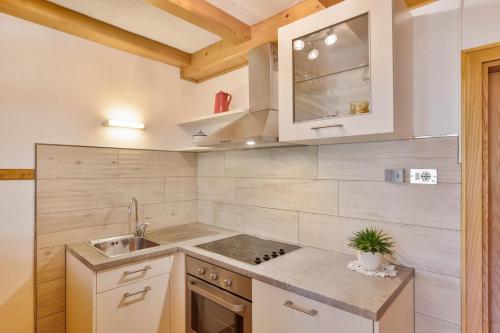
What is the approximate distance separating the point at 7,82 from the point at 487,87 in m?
2.68

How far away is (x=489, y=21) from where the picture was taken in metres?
1.27

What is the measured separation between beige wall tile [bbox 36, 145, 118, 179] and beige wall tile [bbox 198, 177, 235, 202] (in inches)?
32.1

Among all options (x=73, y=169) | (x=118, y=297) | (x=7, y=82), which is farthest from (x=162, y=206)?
(x=7, y=82)

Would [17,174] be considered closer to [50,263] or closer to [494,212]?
[50,263]

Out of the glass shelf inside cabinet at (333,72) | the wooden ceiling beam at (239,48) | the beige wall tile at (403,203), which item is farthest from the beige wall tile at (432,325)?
the wooden ceiling beam at (239,48)

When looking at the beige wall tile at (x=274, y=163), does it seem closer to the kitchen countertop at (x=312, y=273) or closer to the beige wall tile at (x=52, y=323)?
the kitchen countertop at (x=312, y=273)

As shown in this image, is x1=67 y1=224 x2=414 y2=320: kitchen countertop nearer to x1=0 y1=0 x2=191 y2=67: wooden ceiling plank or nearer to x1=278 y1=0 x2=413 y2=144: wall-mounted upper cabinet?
x1=278 y1=0 x2=413 y2=144: wall-mounted upper cabinet

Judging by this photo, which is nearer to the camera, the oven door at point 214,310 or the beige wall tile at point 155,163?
the oven door at point 214,310

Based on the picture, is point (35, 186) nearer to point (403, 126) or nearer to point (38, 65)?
point (38, 65)

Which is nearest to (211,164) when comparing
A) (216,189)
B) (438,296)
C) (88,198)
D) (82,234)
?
(216,189)

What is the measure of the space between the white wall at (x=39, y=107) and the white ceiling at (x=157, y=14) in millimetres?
282

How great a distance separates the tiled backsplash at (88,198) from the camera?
1.86m

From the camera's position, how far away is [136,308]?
5.76 feet

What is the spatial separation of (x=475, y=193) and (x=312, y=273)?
2.81 ft
